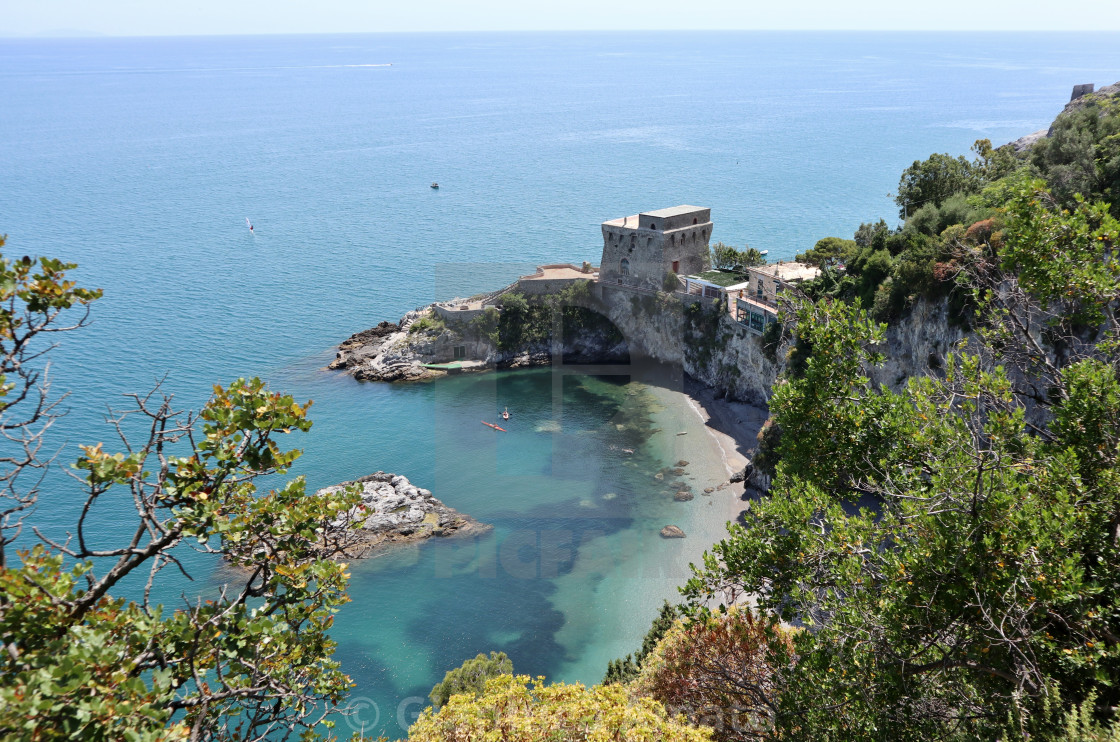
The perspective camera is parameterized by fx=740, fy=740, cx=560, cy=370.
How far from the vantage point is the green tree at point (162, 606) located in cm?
616

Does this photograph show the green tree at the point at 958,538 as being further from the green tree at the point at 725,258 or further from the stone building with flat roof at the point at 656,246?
the green tree at the point at 725,258

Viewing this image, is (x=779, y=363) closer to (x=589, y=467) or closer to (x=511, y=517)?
(x=589, y=467)

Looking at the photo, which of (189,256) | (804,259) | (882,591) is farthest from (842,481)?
(189,256)

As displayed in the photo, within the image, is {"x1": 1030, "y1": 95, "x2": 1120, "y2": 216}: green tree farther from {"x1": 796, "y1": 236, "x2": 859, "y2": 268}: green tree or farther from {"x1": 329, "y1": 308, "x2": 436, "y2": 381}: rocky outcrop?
{"x1": 329, "y1": 308, "x2": 436, "y2": 381}: rocky outcrop

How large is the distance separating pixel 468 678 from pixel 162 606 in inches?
736

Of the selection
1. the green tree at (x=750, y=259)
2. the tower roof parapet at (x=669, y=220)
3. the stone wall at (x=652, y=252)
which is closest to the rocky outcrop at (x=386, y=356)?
the stone wall at (x=652, y=252)

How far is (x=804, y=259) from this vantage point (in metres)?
51.1

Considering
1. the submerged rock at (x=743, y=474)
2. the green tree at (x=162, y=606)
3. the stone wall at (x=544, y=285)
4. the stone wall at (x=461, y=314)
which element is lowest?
the submerged rock at (x=743, y=474)

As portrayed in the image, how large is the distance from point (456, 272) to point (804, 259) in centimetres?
4049

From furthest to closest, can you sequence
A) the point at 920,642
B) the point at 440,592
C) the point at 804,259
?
1. the point at 804,259
2. the point at 440,592
3. the point at 920,642

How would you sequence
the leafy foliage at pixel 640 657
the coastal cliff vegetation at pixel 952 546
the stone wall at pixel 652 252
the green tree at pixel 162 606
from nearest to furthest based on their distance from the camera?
the green tree at pixel 162 606 → the coastal cliff vegetation at pixel 952 546 → the leafy foliage at pixel 640 657 → the stone wall at pixel 652 252

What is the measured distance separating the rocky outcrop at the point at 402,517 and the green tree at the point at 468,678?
41.2ft

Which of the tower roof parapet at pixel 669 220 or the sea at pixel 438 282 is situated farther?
the tower roof parapet at pixel 669 220

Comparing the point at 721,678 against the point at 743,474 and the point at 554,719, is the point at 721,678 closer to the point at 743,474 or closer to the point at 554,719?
the point at 554,719
